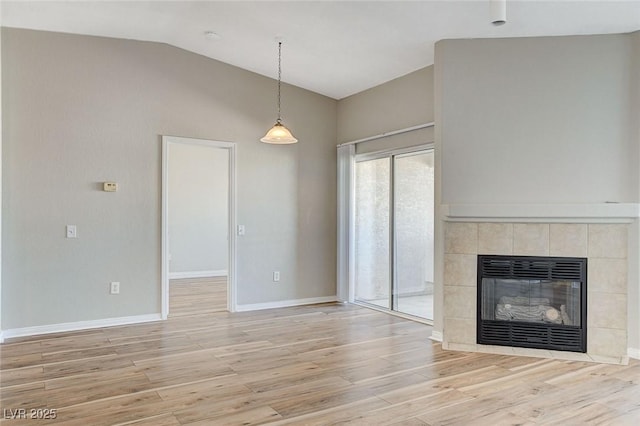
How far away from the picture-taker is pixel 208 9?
170 inches

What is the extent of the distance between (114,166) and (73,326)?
178cm

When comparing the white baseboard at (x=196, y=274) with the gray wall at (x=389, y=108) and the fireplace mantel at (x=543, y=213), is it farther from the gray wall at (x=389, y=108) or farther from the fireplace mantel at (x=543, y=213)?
the fireplace mantel at (x=543, y=213)

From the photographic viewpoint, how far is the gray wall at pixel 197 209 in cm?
879

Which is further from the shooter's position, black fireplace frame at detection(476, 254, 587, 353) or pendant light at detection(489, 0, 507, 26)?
black fireplace frame at detection(476, 254, 587, 353)

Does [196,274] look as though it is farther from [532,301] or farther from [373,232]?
[532,301]

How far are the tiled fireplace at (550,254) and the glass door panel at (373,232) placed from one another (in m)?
1.57

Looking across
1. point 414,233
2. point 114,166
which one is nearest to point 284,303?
point 414,233

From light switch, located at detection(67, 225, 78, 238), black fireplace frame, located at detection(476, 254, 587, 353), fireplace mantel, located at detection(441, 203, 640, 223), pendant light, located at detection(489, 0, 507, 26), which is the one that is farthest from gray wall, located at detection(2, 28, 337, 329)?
pendant light, located at detection(489, 0, 507, 26)

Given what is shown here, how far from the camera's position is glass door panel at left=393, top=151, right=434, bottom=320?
530 cm

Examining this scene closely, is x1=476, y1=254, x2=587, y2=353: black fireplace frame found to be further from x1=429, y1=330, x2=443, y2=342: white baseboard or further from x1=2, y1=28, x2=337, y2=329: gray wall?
x1=2, y1=28, x2=337, y2=329: gray wall

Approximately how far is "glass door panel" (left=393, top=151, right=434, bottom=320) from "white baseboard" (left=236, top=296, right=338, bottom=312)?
3.76ft

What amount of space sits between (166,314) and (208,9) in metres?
3.40

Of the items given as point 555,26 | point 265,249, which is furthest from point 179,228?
point 555,26

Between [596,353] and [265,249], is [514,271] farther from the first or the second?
[265,249]
